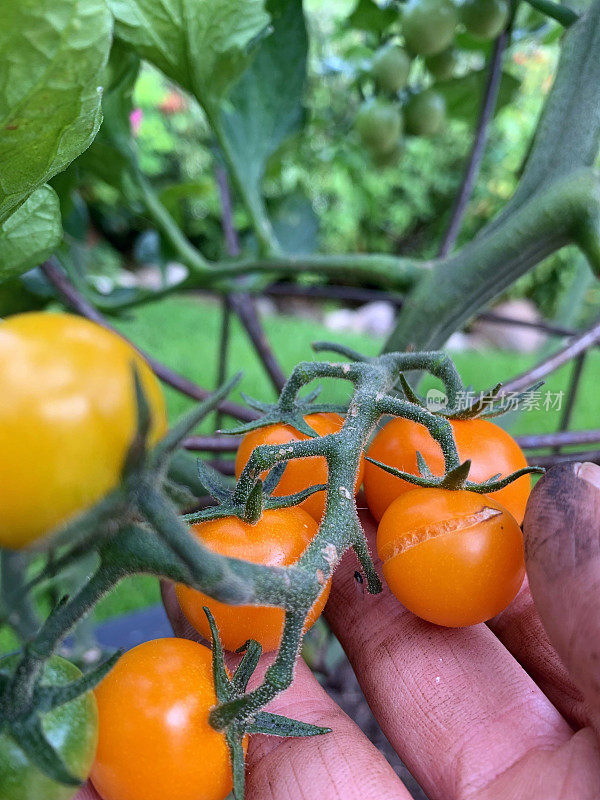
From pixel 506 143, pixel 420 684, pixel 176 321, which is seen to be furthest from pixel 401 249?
pixel 420 684

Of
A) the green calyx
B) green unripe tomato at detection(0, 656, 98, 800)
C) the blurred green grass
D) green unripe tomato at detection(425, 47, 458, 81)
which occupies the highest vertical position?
green unripe tomato at detection(425, 47, 458, 81)

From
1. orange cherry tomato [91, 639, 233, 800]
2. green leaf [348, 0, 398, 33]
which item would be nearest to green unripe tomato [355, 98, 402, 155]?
green leaf [348, 0, 398, 33]

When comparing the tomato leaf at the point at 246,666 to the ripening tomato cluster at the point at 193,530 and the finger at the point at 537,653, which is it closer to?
the ripening tomato cluster at the point at 193,530

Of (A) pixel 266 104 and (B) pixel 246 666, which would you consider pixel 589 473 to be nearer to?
(B) pixel 246 666

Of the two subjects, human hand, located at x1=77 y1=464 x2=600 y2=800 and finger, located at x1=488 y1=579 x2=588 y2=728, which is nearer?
human hand, located at x1=77 y1=464 x2=600 y2=800

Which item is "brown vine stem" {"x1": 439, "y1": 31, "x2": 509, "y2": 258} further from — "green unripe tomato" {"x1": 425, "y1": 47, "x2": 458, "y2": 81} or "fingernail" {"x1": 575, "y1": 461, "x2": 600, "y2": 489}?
"fingernail" {"x1": 575, "y1": 461, "x2": 600, "y2": 489}

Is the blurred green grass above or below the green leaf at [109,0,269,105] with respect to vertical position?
below

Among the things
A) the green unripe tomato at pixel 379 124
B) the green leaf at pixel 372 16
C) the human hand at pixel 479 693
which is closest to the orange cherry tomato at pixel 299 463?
the human hand at pixel 479 693
